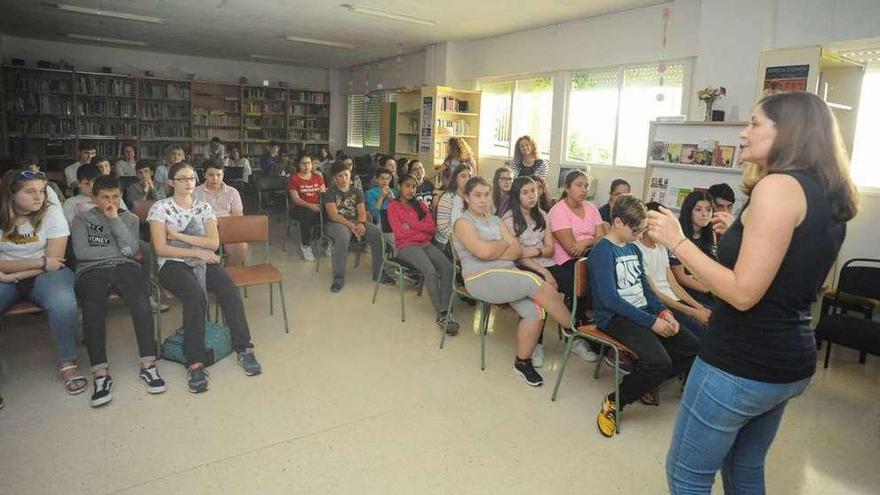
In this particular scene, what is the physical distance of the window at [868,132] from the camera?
492 cm

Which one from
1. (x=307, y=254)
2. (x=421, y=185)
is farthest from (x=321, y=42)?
(x=421, y=185)

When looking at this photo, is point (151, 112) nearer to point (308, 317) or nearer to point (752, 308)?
point (308, 317)

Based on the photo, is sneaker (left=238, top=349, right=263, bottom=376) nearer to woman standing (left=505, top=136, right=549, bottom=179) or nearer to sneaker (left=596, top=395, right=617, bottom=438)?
sneaker (left=596, top=395, right=617, bottom=438)

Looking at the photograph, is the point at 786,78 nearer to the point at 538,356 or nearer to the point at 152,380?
the point at 538,356

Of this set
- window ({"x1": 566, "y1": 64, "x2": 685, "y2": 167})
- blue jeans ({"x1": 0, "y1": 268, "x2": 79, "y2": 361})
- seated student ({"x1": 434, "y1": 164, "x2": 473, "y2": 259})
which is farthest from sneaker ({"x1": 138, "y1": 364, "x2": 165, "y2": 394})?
window ({"x1": 566, "y1": 64, "x2": 685, "y2": 167})

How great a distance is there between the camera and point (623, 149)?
22.7 ft

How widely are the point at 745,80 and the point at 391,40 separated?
19.2 ft

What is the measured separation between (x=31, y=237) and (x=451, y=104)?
22.2 feet

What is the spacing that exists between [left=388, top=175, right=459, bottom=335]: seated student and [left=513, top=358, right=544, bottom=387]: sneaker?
78 centimetres

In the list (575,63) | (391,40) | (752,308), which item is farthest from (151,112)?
(752,308)

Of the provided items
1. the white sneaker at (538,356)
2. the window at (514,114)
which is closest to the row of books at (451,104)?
the window at (514,114)

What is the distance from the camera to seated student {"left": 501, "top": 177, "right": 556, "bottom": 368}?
386cm

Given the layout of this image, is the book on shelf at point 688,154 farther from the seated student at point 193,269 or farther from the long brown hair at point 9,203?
the long brown hair at point 9,203

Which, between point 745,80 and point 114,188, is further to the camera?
point 745,80
